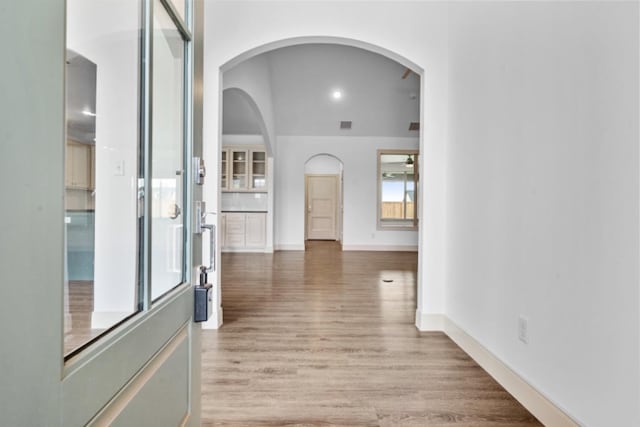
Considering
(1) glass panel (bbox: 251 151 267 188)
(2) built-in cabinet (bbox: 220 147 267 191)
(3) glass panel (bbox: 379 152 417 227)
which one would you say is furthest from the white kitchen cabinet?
(3) glass panel (bbox: 379 152 417 227)

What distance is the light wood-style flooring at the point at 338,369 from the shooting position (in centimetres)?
175

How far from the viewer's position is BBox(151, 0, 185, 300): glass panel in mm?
906

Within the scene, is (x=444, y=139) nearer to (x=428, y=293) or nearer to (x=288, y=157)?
(x=428, y=293)

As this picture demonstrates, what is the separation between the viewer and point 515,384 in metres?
1.91

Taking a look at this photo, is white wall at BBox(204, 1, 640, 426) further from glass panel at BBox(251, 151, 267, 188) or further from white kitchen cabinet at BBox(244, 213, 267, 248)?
glass panel at BBox(251, 151, 267, 188)

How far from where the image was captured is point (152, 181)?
0.89 meters

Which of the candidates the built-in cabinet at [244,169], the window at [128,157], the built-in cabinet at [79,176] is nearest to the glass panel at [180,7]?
the window at [128,157]

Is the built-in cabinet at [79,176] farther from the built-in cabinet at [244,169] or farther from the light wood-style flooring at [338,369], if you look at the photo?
the built-in cabinet at [244,169]

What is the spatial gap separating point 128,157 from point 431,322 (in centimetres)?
268

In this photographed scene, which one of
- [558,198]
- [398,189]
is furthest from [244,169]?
[558,198]

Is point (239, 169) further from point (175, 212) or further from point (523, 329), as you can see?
point (175, 212)

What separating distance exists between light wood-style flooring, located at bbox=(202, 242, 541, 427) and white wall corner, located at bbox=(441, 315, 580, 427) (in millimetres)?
41

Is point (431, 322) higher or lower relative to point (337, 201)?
lower

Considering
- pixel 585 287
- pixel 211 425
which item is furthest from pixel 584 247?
pixel 211 425
